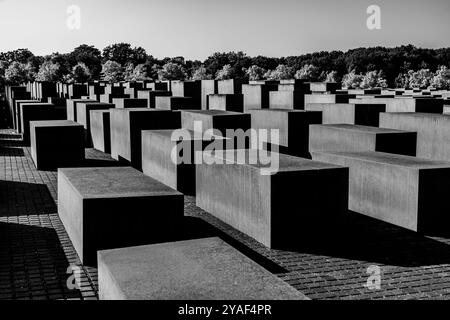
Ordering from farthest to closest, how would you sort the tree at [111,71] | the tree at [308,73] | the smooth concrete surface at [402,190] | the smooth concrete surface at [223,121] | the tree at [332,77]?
the tree at [111,71] → the tree at [308,73] → the tree at [332,77] → the smooth concrete surface at [223,121] → the smooth concrete surface at [402,190]

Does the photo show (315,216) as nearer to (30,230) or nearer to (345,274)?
(345,274)

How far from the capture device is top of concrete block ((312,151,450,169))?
34.4 feet

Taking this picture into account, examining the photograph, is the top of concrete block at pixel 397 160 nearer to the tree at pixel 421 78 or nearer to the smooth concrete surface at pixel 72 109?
the smooth concrete surface at pixel 72 109

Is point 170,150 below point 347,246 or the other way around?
the other way around

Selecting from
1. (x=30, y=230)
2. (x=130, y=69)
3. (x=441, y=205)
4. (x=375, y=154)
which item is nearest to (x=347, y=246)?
(x=441, y=205)

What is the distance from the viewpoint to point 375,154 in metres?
12.4

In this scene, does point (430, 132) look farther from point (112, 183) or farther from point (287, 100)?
point (287, 100)

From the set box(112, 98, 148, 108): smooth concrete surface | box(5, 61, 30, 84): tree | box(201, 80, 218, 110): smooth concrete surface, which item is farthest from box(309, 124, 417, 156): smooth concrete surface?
box(5, 61, 30, 84): tree

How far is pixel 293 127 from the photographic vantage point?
1773 centimetres

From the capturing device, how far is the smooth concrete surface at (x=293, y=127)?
1769 centimetres

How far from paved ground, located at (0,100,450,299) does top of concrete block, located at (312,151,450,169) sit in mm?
1159

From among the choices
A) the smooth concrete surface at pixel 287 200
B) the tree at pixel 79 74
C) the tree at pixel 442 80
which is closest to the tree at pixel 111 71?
the tree at pixel 79 74

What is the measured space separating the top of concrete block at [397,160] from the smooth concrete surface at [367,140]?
0.77 meters
